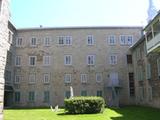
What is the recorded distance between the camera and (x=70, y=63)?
40375 mm

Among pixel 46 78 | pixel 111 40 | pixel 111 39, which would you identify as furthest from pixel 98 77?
pixel 46 78

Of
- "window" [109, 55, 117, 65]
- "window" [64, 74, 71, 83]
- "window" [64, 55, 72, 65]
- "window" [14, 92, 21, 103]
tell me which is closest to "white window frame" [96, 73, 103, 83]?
"window" [109, 55, 117, 65]

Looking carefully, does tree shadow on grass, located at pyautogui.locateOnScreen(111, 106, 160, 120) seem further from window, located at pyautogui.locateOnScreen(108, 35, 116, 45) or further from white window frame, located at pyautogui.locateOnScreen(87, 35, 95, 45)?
white window frame, located at pyautogui.locateOnScreen(87, 35, 95, 45)

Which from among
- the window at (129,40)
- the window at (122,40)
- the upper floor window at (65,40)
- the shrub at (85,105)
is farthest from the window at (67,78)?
the shrub at (85,105)

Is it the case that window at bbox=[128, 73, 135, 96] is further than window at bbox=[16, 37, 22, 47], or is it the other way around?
window at bbox=[16, 37, 22, 47]

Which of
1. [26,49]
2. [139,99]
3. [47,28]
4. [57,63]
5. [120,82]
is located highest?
[47,28]

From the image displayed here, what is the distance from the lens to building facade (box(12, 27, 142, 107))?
1544 inches

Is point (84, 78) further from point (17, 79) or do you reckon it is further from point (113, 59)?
point (17, 79)

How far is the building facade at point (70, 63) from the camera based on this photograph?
→ 3922cm

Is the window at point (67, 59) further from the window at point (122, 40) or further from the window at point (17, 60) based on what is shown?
the window at point (122, 40)

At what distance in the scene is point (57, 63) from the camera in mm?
40406

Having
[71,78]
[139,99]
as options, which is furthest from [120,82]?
[71,78]

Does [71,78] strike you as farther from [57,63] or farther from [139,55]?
[139,55]

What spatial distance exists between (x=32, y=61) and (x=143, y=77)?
1874 cm
